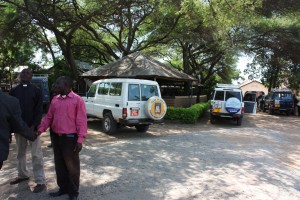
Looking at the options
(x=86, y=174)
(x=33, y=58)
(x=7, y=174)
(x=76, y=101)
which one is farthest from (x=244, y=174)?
(x=33, y=58)

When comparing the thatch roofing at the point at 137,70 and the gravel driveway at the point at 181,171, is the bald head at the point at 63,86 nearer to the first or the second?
the gravel driveway at the point at 181,171

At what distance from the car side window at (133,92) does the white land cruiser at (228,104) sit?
20.6 feet

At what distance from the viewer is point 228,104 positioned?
16469 millimetres

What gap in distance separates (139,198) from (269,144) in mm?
7107

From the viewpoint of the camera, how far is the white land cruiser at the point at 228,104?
16.4 m

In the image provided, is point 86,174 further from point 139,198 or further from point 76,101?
point 76,101

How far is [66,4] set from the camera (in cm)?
1955

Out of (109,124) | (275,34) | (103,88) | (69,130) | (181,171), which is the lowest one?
(181,171)

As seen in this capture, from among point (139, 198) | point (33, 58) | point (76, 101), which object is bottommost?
point (139, 198)

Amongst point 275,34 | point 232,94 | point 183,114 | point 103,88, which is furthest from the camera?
point 275,34

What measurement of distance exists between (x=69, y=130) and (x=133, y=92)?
6968 millimetres

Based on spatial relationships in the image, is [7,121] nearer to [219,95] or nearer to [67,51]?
[219,95]

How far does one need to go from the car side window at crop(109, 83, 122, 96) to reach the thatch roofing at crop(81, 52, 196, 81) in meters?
5.26

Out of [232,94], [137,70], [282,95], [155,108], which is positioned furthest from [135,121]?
[282,95]
